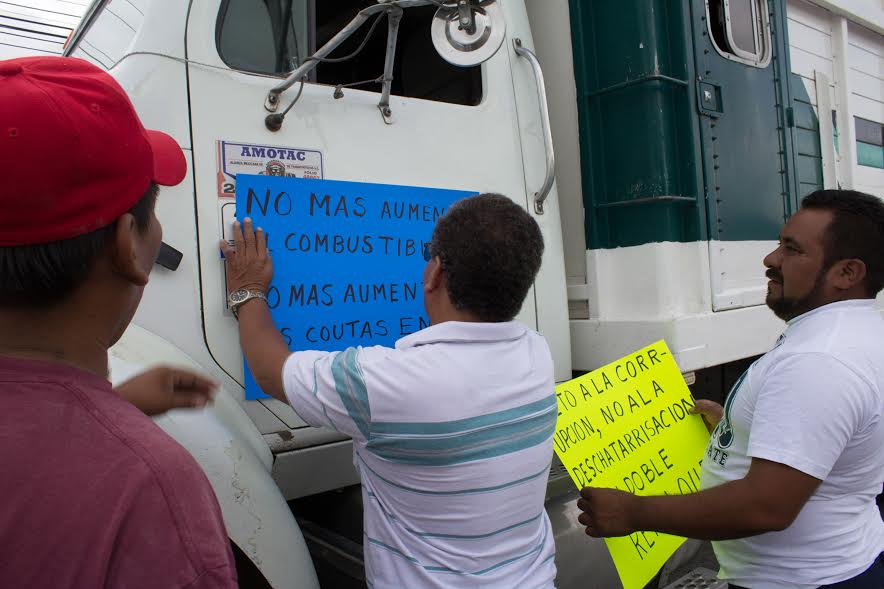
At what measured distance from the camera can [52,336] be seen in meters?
0.67

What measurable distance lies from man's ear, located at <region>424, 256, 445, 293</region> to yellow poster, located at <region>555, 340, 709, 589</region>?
0.62m

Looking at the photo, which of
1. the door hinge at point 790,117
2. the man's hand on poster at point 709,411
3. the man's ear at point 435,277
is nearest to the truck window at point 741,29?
the door hinge at point 790,117

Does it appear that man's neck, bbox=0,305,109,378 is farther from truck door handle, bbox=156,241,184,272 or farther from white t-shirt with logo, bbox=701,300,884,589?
white t-shirt with logo, bbox=701,300,884,589

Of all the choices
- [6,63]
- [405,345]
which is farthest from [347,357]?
[6,63]

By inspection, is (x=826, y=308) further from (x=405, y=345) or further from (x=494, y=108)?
(x=494, y=108)

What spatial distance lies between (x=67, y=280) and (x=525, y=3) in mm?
2195

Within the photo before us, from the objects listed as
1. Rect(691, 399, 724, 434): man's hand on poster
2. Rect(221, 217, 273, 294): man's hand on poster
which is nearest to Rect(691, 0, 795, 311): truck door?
Rect(691, 399, 724, 434): man's hand on poster

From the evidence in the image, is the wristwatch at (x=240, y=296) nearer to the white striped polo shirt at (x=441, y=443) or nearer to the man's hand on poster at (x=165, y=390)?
the white striped polo shirt at (x=441, y=443)

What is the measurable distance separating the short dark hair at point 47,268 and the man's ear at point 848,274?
1.31 m

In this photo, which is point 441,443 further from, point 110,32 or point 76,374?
point 110,32

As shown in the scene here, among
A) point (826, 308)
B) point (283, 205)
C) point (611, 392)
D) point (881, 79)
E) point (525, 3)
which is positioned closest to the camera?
point (826, 308)

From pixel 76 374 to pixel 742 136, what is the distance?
241cm

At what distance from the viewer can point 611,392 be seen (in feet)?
5.95

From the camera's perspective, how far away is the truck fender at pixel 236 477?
1185 mm
